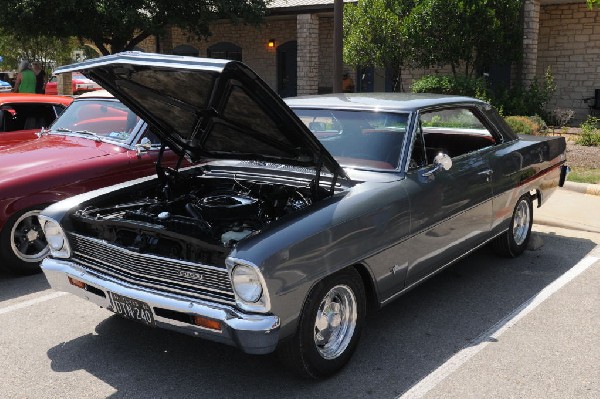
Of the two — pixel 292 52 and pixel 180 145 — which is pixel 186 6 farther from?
pixel 180 145

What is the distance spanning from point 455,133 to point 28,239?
406 centimetres

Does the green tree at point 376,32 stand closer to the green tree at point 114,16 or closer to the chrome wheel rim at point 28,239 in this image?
the green tree at point 114,16

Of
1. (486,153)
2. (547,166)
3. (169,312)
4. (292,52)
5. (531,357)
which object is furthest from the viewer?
(292,52)

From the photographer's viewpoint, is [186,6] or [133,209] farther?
[186,6]

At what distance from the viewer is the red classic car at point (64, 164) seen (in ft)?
17.5

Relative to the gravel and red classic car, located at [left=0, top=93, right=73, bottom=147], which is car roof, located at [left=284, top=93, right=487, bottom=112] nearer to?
red classic car, located at [left=0, top=93, right=73, bottom=147]

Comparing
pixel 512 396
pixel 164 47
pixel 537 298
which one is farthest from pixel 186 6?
pixel 512 396

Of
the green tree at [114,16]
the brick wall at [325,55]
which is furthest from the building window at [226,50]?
the green tree at [114,16]

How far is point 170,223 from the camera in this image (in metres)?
3.72

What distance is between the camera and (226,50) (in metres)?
23.3

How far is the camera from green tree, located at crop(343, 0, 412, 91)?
14.6m

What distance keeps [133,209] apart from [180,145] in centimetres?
67

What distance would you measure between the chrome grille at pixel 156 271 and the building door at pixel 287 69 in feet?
60.0

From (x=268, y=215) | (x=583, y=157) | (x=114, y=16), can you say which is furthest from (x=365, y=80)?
(x=268, y=215)
